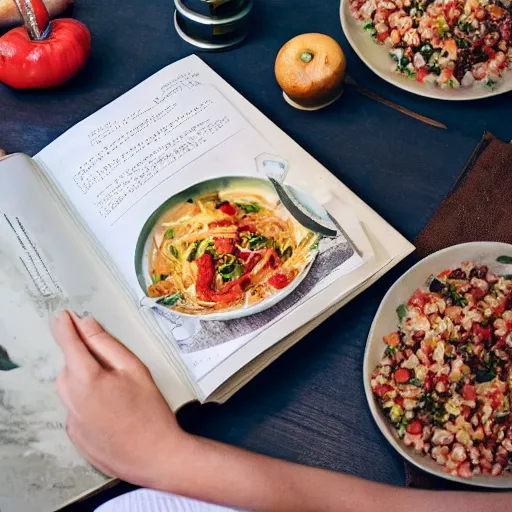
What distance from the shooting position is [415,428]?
560 millimetres

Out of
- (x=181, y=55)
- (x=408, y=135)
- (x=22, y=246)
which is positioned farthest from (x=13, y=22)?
(x=408, y=135)

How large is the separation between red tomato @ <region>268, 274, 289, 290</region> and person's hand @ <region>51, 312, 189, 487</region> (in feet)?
0.49

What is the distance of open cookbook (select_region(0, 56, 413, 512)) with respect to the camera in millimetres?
577

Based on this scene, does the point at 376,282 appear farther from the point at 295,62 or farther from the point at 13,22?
the point at 13,22

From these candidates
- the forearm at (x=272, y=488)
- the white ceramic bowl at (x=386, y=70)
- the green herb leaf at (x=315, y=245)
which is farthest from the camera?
the white ceramic bowl at (x=386, y=70)

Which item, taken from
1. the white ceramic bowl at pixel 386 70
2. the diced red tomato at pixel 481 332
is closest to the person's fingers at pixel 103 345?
the diced red tomato at pixel 481 332

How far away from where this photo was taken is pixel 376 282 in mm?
654

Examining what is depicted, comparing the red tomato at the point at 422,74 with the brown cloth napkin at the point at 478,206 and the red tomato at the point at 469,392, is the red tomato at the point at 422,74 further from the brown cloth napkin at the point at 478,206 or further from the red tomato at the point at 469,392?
the red tomato at the point at 469,392

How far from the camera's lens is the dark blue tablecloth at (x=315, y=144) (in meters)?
0.59

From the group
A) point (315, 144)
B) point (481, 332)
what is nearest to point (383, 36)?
point (315, 144)

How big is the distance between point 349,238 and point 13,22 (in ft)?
1.80

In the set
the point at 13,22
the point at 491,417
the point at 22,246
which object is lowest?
the point at 491,417

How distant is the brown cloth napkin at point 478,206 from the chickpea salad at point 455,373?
0.07m

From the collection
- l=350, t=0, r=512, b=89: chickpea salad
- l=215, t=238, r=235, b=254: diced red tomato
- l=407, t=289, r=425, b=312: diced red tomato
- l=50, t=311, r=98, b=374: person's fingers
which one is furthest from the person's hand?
l=350, t=0, r=512, b=89: chickpea salad
